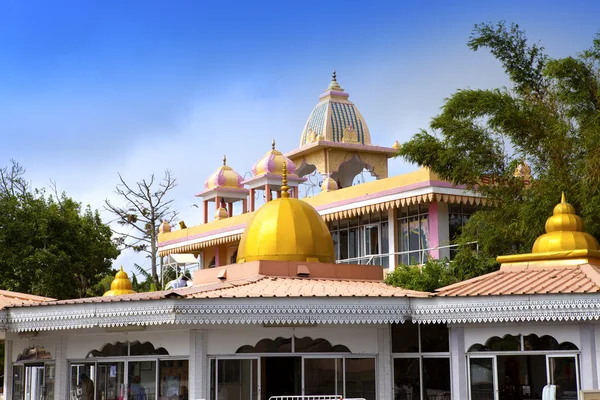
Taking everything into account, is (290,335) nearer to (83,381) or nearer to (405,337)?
(405,337)

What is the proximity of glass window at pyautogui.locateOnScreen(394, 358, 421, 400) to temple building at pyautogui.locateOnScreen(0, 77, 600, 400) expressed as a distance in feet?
0.09

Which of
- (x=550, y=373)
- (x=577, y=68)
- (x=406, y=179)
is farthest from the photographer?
(x=406, y=179)

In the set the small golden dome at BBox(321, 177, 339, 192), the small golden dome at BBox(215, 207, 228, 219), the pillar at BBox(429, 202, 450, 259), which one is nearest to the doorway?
the pillar at BBox(429, 202, 450, 259)

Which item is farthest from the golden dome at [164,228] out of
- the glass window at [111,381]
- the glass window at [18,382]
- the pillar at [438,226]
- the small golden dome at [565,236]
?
the small golden dome at [565,236]

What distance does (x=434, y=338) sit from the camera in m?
22.6

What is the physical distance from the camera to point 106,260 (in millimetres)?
46125

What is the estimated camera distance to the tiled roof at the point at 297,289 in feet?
70.6

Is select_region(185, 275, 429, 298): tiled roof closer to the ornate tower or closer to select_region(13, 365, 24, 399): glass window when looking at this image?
select_region(13, 365, 24, 399): glass window

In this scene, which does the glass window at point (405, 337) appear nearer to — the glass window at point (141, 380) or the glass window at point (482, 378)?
the glass window at point (482, 378)

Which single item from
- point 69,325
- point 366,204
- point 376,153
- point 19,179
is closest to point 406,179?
point 366,204

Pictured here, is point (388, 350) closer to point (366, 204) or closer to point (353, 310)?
point (353, 310)

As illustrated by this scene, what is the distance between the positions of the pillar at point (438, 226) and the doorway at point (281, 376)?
13.5 metres

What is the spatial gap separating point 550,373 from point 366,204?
1694 centimetres

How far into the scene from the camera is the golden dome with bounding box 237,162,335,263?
83.6 feet
